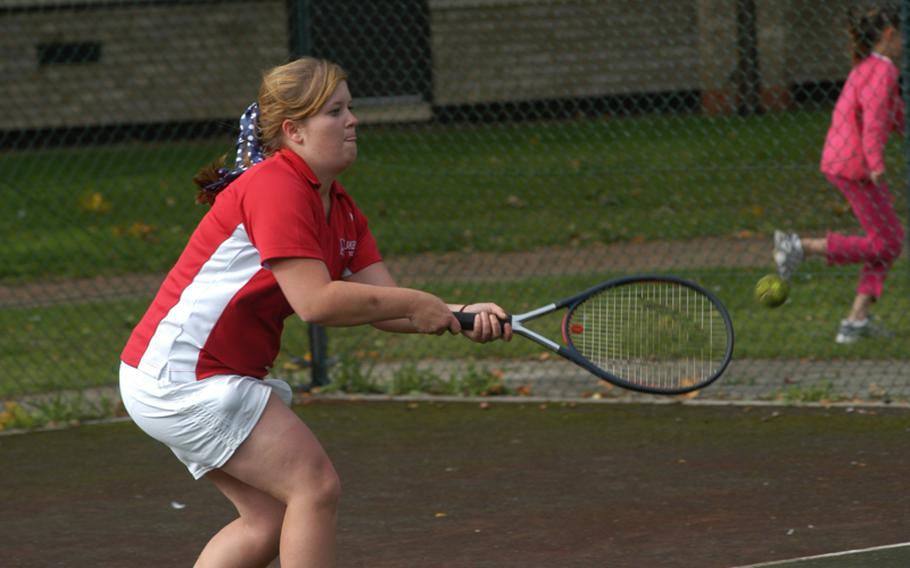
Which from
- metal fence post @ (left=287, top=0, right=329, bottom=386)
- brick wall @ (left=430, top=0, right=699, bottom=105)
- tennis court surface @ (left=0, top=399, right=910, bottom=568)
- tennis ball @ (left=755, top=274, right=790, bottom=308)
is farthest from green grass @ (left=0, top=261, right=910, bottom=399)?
brick wall @ (left=430, top=0, right=699, bottom=105)

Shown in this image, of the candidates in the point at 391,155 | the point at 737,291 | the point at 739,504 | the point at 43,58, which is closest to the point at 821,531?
the point at 739,504

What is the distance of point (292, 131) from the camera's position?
3.95m

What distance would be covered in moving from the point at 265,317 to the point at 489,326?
59 centimetres

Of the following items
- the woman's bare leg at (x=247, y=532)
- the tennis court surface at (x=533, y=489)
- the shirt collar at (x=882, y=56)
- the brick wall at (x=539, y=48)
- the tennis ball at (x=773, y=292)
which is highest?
the woman's bare leg at (x=247, y=532)

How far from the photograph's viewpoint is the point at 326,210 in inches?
160

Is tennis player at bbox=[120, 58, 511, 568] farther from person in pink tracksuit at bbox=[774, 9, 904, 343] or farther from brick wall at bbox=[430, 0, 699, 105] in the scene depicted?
brick wall at bbox=[430, 0, 699, 105]

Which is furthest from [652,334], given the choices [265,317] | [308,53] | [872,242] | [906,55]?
[872,242]

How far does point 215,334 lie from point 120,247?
853cm

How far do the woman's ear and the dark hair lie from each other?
5038 mm

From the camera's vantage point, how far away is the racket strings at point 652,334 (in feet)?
14.7

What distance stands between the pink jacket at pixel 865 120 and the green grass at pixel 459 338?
63cm

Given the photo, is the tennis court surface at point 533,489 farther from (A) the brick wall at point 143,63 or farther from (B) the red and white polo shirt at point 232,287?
(A) the brick wall at point 143,63

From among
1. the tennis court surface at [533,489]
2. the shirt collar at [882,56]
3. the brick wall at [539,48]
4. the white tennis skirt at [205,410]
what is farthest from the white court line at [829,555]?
the brick wall at [539,48]

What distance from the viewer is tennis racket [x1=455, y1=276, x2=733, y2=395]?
4426 mm
